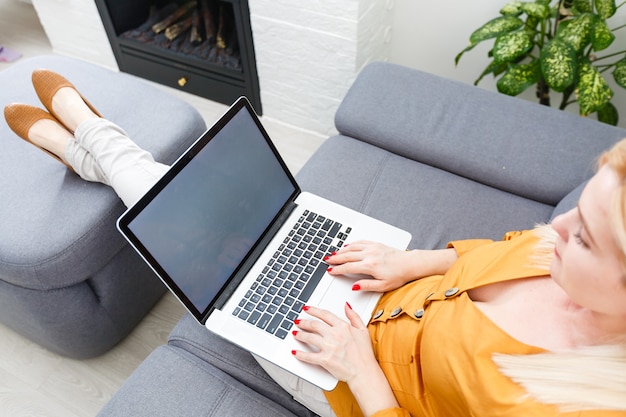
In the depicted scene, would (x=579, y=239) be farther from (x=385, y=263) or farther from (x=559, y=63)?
(x=559, y=63)

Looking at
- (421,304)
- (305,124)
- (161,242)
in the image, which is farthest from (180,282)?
(305,124)

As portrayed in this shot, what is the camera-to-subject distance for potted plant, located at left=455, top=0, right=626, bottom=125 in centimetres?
141

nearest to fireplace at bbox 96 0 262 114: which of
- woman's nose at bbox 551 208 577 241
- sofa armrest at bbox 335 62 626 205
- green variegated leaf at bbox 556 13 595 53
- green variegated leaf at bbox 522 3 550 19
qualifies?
sofa armrest at bbox 335 62 626 205

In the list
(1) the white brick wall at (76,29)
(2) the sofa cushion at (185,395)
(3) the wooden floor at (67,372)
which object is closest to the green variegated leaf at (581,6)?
(2) the sofa cushion at (185,395)

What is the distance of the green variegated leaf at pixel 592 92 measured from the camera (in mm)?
1441

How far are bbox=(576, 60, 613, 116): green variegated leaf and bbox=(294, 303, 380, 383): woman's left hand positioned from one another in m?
1.04

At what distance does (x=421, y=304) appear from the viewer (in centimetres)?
87

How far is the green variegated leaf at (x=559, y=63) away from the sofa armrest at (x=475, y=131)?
0.15 m

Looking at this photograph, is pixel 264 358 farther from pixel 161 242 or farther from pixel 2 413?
pixel 2 413

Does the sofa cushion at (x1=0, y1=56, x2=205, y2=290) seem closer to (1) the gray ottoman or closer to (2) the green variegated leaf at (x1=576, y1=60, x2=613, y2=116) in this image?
(1) the gray ottoman

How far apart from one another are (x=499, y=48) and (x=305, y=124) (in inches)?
34.9

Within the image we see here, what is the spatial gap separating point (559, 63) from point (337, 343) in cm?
109

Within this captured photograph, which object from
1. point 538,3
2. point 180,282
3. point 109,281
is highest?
point 538,3

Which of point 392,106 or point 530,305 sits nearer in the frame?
point 530,305
